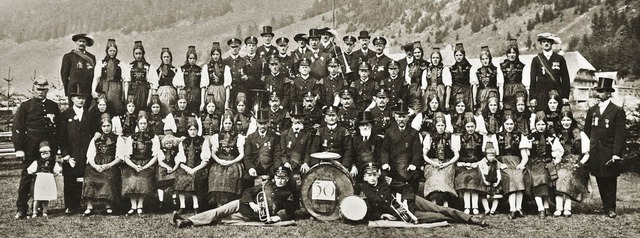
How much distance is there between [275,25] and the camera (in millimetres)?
71562

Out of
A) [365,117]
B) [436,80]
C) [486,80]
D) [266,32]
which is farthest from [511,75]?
[266,32]

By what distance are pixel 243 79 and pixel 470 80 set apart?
4.02 meters

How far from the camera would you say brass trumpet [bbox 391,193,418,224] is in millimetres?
8023

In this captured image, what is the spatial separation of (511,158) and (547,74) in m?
1.83

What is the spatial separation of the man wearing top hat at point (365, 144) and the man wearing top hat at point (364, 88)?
707mm

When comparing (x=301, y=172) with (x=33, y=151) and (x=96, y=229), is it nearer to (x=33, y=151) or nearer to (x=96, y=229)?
(x=96, y=229)

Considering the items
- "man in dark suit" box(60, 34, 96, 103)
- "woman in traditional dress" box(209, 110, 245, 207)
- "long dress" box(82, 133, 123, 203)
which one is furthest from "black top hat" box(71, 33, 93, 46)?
"woman in traditional dress" box(209, 110, 245, 207)

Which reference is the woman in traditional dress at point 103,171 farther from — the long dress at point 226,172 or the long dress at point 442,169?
the long dress at point 442,169

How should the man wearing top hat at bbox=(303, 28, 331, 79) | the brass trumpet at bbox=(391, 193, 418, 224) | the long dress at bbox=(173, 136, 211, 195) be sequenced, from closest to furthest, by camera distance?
the brass trumpet at bbox=(391, 193, 418, 224) → the long dress at bbox=(173, 136, 211, 195) → the man wearing top hat at bbox=(303, 28, 331, 79)

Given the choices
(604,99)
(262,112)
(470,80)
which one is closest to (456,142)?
→ (470,80)

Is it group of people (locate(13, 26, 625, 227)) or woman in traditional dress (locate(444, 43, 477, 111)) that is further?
woman in traditional dress (locate(444, 43, 477, 111))

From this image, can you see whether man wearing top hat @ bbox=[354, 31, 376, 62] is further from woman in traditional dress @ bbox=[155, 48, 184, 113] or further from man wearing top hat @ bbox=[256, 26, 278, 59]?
woman in traditional dress @ bbox=[155, 48, 184, 113]

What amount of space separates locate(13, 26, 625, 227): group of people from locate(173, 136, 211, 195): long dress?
0.02 metres

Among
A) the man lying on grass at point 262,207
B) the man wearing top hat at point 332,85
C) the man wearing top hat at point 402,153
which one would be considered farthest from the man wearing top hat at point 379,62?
the man lying on grass at point 262,207
